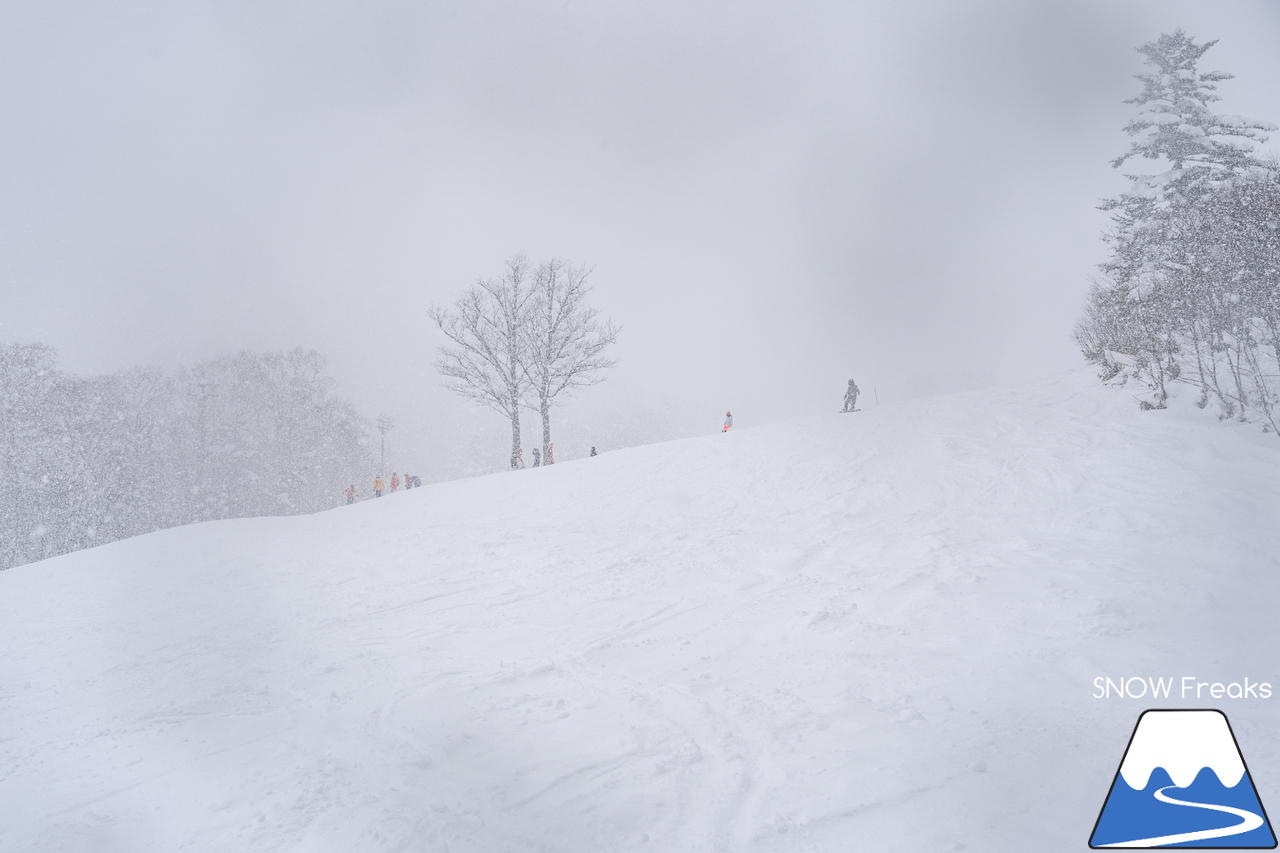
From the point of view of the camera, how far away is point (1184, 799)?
285cm

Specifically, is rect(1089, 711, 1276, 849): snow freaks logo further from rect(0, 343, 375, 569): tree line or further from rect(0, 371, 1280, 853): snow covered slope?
rect(0, 343, 375, 569): tree line

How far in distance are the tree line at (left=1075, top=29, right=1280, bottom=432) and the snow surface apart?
1047 cm

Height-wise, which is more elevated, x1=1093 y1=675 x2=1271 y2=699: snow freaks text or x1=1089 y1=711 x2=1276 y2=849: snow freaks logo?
x1=1089 y1=711 x2=1276 y2=849: snow freaks logo

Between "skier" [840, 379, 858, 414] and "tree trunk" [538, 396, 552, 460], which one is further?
"tree trunk" [538, 396, 552, 460]

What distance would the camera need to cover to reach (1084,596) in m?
5.94

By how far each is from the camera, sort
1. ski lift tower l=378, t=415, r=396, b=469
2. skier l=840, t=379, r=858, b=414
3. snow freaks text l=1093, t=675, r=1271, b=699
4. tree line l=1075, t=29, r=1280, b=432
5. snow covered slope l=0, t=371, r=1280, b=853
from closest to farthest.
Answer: snow covered slope l=0, t=371, r=1280, b=853 → snow freaks text l=1093, t=675, r=1271, b=699 → tree line l=1075, t=29, r=1280, b=432 → skier l=840, t=379, r=858, b=414 → ski lift tower l=378, t=415, r=396, b=469

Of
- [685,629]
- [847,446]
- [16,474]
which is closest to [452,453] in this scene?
[16,474]

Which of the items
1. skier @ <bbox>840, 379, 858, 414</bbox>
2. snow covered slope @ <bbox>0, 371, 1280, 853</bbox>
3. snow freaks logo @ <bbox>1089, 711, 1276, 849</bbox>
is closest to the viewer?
snow freaks logo @ <bbox>1089, 711, 1276, 849</bbox>

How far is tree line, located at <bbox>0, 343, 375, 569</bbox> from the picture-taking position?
22.9m

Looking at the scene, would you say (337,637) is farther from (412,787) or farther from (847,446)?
(847,446)

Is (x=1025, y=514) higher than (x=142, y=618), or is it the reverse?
(x=1025, y=514)

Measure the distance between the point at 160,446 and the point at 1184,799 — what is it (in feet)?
131

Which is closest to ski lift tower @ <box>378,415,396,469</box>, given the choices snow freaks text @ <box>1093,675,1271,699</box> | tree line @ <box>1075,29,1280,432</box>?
tree line @ <box>1075,29,1280,432</box>

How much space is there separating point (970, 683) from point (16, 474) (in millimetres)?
32839
